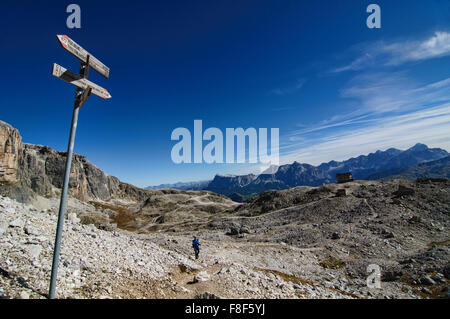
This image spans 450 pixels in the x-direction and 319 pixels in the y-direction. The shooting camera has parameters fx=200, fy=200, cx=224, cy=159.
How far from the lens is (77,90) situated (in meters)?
6.87

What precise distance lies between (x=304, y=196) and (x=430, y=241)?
30.8 metres

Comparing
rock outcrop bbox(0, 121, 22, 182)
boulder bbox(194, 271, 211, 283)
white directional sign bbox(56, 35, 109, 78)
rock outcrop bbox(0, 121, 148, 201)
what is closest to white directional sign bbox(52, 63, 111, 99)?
white directional sign bbox(56, 35, 109, 78)

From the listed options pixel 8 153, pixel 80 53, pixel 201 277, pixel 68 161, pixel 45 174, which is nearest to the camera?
pixel 68 161

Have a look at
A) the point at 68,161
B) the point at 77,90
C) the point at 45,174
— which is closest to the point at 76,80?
the point at 77,90

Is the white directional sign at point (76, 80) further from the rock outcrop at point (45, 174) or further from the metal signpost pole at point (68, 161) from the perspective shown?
the rock outcrop at point (45, 174)

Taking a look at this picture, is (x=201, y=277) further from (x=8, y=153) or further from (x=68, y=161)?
(x=8, y=153)

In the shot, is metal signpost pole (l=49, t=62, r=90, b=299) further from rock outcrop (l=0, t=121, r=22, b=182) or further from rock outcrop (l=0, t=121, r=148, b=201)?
rock outcrop (l=0, t=121, r=22, b=182)

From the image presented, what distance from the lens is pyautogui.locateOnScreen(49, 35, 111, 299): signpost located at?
6.26m

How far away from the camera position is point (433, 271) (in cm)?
1856

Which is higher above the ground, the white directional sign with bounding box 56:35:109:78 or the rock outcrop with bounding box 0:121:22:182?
the rock outcrop with bounding box 0:121:22:182

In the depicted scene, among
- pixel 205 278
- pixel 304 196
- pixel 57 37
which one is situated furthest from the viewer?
pixel 304 196

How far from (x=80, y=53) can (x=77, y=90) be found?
1263 mm
